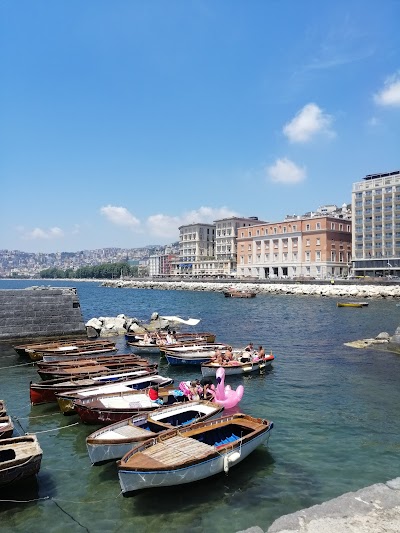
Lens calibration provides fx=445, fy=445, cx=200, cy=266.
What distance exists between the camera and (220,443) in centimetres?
1299

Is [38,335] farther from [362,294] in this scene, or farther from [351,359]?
[362,294]

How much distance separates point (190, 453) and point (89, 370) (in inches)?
461

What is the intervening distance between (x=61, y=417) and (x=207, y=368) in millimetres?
8587

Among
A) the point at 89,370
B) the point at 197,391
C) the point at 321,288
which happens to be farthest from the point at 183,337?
the point at 321,288

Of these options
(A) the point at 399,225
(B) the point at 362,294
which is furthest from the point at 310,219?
(B) the point at 362,294

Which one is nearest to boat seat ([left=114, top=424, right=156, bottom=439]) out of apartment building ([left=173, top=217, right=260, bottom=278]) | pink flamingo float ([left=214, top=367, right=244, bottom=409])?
pink flamingo float ([left=214, top=367, right=244, bottom=409])

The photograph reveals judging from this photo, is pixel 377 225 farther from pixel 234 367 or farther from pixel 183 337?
pixel 234 367

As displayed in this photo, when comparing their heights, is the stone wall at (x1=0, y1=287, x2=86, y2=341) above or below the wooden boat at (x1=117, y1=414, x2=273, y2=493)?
above

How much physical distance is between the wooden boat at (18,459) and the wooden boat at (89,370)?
8.39 meters

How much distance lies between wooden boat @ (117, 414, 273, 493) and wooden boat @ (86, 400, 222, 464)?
27.8 inches

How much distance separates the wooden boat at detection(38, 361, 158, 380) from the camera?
20.6 metres

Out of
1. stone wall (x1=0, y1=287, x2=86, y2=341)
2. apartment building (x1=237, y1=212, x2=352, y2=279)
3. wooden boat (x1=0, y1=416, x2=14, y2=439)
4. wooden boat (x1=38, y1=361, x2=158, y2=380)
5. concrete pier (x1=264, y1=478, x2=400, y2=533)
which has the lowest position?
concrete pier (x1=264, y1=478, x2=400, y2=533)

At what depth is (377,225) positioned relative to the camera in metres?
115

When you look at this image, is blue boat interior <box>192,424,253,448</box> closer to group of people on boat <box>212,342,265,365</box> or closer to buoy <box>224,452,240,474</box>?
buoy <box>224,452,240,474</box>
